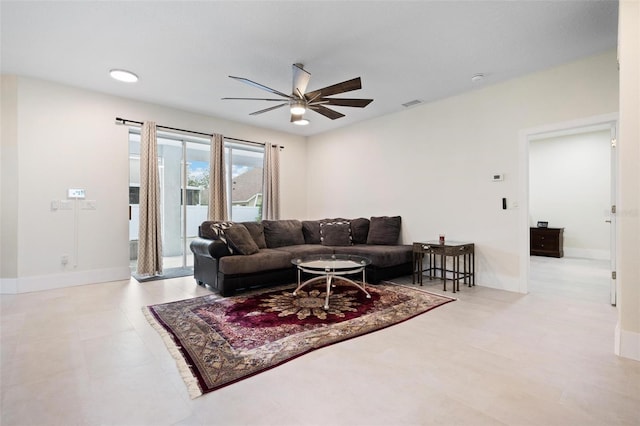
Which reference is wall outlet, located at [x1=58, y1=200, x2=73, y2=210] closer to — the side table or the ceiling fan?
the ceiling fan

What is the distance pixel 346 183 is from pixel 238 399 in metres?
4.93

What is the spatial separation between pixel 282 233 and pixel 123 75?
119 inches

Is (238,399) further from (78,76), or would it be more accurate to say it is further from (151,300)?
(78,76)

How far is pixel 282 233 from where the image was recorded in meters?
5.11

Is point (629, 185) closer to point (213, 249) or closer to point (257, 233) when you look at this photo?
point (213, 249)

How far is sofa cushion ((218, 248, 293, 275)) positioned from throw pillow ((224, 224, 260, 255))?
0.10m

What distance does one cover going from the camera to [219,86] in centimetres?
416

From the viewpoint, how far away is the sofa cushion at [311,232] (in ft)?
17.9

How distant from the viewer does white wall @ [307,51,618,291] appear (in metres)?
3.55

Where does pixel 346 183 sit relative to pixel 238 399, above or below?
above

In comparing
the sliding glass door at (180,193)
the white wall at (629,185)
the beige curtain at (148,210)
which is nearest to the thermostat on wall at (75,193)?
the beige curtain at (148,210)

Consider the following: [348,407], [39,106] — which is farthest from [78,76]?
[348,407]

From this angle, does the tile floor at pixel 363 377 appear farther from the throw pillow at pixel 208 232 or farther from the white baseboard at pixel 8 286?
the throw pillow at pixel 208 232

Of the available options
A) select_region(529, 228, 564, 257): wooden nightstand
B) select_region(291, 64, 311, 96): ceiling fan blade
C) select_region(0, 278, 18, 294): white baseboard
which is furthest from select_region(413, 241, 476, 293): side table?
select_region(0, 278, 18, 294): white baseboard
